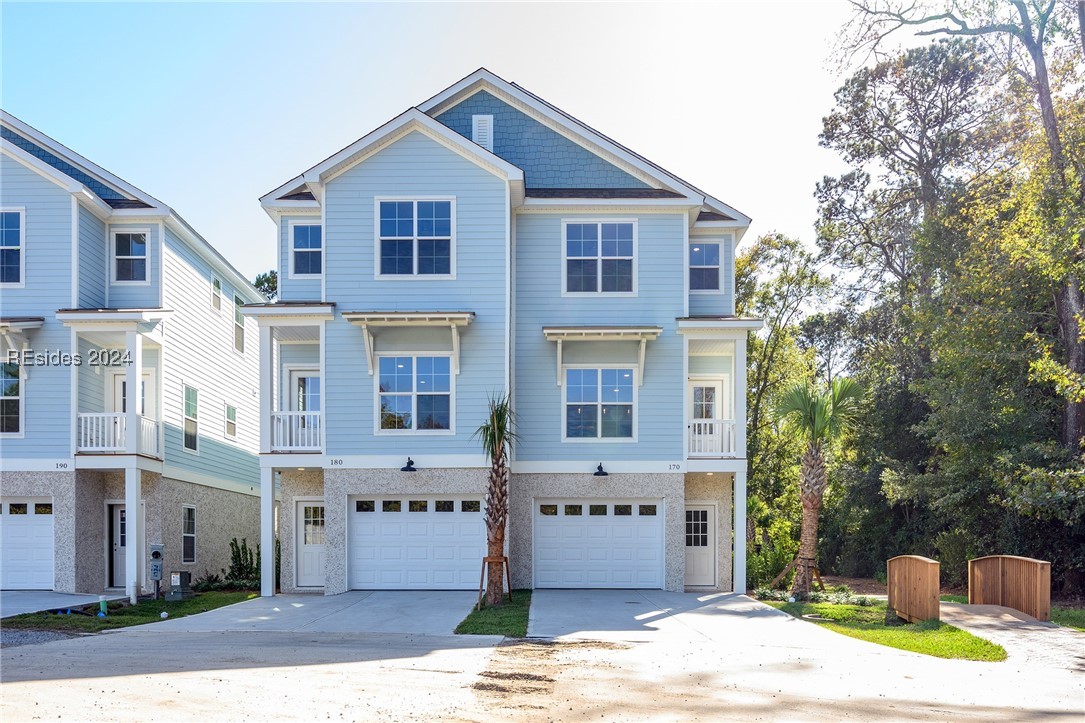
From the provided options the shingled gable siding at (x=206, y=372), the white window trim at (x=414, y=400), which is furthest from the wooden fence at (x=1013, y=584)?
the shingled gable siding at (x=206, y=372)

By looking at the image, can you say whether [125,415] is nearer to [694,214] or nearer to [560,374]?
[560,374]

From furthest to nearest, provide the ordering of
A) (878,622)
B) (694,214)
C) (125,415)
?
(694,214) < (125,415) < (878,622)

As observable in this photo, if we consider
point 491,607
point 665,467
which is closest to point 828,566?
point 665,467

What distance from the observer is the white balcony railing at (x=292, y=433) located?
69.9 feet

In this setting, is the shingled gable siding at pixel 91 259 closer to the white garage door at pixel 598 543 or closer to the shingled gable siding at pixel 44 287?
the shingled gable siding at pixel 44 287

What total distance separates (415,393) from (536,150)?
6.68m

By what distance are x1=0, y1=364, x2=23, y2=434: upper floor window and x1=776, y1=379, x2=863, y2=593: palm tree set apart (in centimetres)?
1660

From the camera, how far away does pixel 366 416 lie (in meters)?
21.2

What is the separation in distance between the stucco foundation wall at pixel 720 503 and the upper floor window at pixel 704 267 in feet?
14.7

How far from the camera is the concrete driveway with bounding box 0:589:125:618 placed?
1766cm

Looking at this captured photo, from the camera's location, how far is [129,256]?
22719 mm

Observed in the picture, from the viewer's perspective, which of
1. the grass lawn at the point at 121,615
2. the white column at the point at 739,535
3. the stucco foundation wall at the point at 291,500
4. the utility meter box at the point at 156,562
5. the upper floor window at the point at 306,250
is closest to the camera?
the grass lawn at the point at 121,615

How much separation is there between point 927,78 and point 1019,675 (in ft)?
80.8
